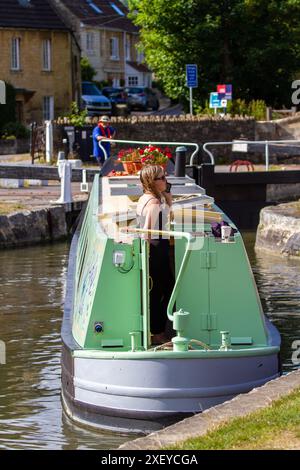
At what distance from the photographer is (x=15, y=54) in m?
62.7

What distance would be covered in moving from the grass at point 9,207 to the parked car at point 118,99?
4139cm

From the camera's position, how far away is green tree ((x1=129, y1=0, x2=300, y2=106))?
4984cm

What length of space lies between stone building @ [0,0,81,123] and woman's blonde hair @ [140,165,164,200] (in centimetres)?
5034

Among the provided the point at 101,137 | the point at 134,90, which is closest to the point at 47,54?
the point at 134,90

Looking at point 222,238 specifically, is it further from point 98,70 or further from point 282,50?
point 98,70

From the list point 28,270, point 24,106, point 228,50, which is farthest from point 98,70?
point 28,270

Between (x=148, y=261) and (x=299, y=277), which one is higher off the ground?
(x=148, y=261)

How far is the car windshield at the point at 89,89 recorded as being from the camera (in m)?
71.9

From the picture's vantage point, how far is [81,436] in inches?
429

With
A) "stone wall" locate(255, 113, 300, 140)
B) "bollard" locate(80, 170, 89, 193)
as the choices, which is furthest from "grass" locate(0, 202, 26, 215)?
"stone wall" locate(255, 113, 300, 140)

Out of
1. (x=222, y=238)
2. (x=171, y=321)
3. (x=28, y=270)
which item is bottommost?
(x=28, y=270)

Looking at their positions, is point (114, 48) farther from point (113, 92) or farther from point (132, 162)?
point (132, 162)

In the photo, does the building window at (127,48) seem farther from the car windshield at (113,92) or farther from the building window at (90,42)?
the car windshield at (113,92)
